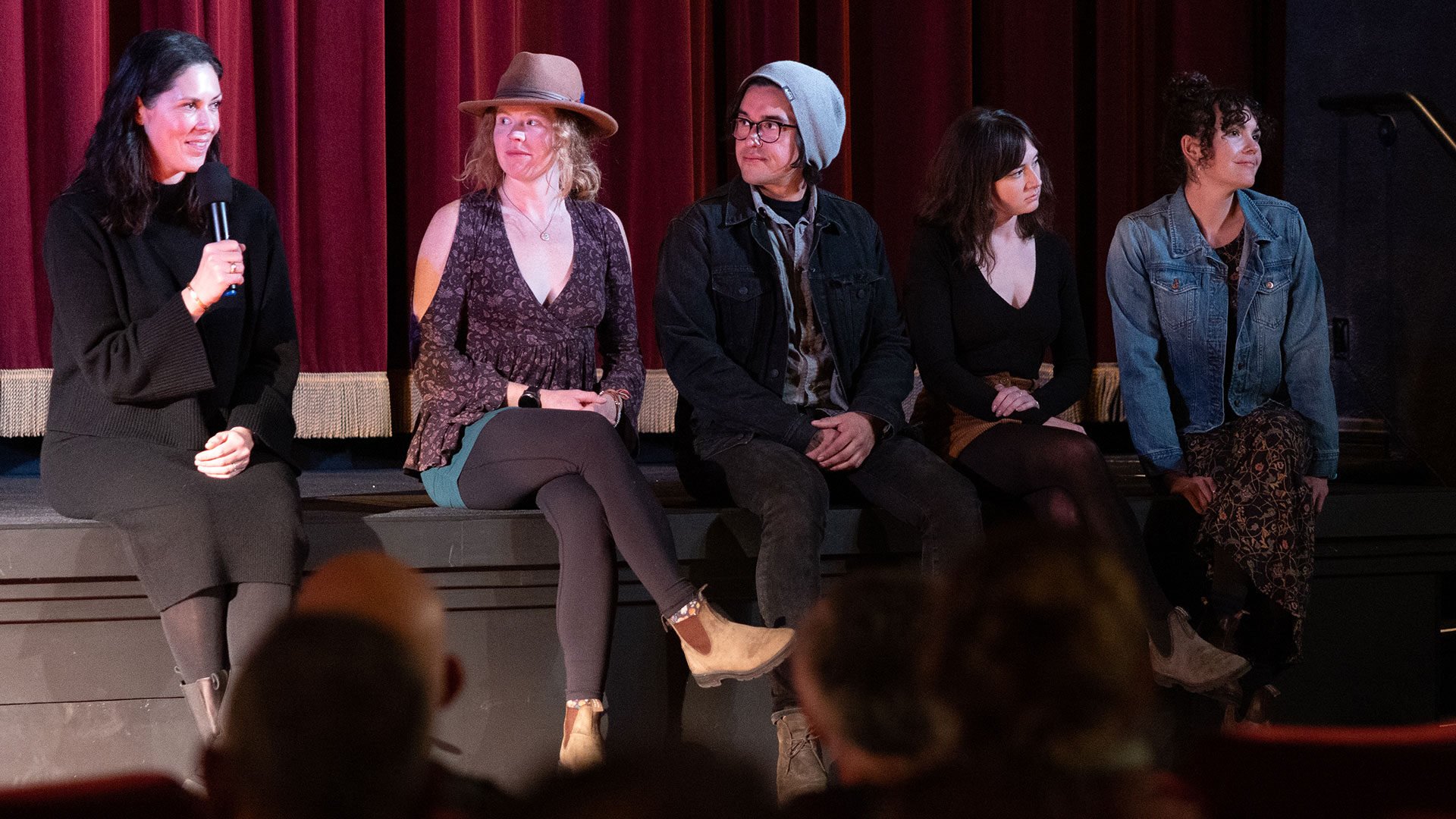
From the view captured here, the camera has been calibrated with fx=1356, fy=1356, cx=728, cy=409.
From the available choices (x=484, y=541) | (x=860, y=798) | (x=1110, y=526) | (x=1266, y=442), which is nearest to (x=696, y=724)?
(x=484, y=541)

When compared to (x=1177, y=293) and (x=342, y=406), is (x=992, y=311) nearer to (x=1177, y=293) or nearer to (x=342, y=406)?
(x=1177, y=293)

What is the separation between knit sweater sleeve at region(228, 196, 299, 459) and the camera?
2312 millimetres

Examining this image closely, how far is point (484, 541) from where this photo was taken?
2.44 metres

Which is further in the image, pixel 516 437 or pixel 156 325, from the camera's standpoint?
pixel 516 437

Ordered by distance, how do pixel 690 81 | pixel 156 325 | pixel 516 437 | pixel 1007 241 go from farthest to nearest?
pixel 690 81 → pixel 1007 241 → pixel 516 437 → pixel 156 325

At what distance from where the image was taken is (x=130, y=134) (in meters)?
2.27

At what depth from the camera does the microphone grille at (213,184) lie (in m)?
2.23

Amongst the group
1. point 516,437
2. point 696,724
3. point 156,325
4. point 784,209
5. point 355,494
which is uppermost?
point 784,209

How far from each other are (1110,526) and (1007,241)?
68cm

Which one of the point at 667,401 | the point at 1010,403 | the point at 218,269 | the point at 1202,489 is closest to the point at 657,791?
the point at 218,269

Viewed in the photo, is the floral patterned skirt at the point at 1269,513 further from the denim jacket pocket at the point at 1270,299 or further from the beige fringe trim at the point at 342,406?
the beige fringe trim at the point at 342,406

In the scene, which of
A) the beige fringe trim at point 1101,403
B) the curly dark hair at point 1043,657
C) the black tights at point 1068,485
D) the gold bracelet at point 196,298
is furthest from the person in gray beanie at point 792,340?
the curly dark hair at point 1043,657

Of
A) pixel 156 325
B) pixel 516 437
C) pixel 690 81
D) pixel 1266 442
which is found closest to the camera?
pixel 156 325

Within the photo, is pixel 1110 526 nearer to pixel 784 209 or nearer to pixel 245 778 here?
pixel 784 209
